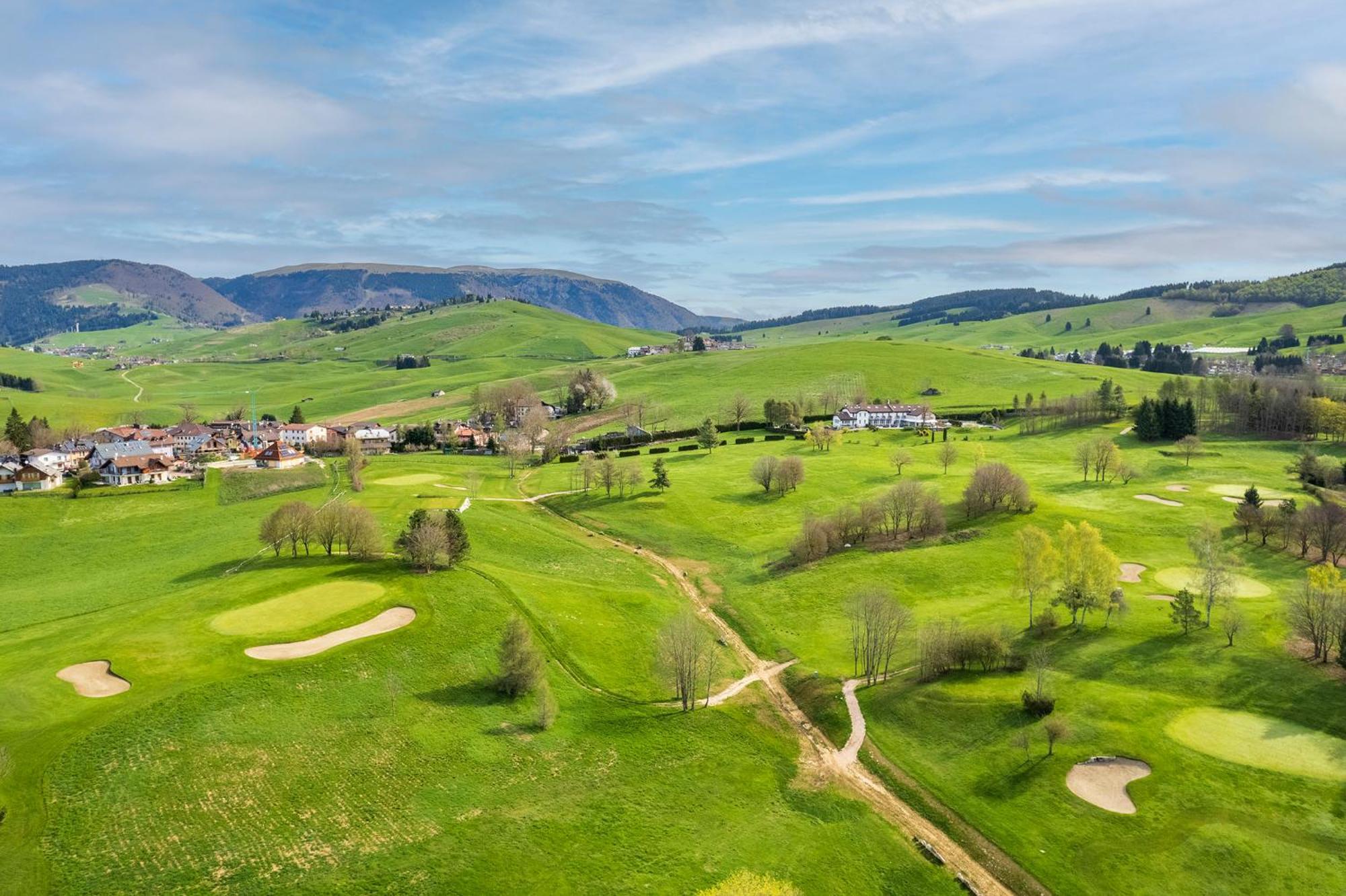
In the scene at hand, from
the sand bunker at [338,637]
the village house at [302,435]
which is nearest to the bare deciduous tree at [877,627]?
the sand bunker at [338,637]

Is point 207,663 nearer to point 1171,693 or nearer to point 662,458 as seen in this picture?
point 1171,693

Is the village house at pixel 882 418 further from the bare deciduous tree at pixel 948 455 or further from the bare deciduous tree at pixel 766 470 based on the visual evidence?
the bare deciduous tree at pixel 766 470

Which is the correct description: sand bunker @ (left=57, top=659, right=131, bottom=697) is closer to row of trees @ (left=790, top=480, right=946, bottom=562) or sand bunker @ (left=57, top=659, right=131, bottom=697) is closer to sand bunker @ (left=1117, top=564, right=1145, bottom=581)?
row of trees @ (left=790, top=480, right=946, bottom=562)

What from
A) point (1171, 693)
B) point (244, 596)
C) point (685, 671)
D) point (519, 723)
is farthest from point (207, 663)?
point (1171, 693)

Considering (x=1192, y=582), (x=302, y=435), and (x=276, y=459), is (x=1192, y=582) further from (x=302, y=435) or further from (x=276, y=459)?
(x=302, y=435)

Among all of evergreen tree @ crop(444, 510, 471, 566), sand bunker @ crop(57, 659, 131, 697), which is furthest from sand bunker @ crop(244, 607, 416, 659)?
evergreen tree @ crop(444, 510, 471, 566)
